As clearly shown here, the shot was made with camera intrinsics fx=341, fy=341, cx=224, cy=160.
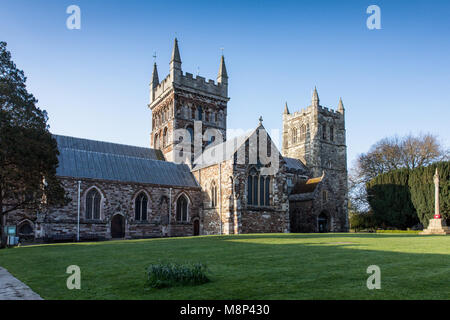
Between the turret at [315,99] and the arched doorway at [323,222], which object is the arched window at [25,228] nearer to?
the arched doorway at [323,222]

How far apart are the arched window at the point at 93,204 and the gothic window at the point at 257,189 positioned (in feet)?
40.4

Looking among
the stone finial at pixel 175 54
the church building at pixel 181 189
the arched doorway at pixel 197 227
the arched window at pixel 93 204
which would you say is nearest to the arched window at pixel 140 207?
the church building at pixel 181 189

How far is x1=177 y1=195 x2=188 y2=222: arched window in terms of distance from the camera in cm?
3129

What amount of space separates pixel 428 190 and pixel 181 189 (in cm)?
2602

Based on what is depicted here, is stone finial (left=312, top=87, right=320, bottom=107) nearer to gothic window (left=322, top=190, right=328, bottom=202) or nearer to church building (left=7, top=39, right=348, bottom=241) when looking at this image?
church building (left=7, top=39, right=348, bottom=241)

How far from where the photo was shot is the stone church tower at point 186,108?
134ft

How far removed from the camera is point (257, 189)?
2944cm

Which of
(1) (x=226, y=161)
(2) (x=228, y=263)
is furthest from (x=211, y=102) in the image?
(2) (x=228, y=263)

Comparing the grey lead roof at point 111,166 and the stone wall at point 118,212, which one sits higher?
the grey lead roof at point 111,166

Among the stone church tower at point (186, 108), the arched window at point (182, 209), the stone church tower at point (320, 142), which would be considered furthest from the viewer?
the stone church tower at point (320, 142)

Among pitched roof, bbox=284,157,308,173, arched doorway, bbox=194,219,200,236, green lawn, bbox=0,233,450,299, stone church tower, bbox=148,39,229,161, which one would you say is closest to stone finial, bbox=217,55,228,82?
stone church tower, bbox=148,39,229,161

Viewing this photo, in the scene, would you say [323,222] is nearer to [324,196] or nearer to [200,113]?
[324,196]

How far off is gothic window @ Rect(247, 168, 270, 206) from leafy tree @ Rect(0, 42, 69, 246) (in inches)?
577
